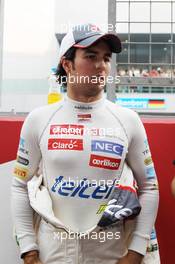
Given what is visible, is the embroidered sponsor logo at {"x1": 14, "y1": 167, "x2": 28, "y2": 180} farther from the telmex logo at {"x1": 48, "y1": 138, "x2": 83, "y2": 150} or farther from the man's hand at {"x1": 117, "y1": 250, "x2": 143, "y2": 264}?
the man's hand at {"x1": 117, "y1": 250, "x2": 143, "y2": 264}

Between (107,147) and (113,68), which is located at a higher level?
(113,68)

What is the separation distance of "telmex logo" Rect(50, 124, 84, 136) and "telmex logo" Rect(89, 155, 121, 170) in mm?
96

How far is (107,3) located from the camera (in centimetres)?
177

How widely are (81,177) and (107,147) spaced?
0.12 meters

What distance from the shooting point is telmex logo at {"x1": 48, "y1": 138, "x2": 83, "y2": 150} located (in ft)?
3.74

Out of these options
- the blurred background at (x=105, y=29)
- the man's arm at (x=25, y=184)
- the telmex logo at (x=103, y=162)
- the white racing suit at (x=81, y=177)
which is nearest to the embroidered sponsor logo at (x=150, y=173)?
the white racing suit at (x=81, y=177)

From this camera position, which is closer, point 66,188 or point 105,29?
point 66,188

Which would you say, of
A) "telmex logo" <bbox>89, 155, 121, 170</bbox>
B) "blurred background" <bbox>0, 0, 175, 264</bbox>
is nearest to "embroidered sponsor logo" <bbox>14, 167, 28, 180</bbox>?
"telmex logo" <bbox>89, 155, 121, 170</bbox>

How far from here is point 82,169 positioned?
44.7 inches

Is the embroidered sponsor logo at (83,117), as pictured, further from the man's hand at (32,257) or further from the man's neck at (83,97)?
the man's hand at (32,257)

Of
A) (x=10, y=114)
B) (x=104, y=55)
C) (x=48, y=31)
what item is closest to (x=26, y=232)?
(x=104, y=55)

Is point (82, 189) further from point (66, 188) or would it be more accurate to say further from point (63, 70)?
point (63, 70)

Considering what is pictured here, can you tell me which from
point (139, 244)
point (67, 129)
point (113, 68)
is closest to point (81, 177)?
point (67, 129)
